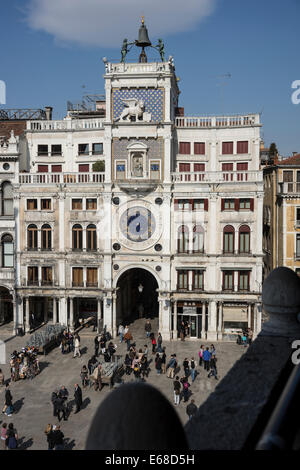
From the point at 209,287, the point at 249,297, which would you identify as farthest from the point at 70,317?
the point at 249,297

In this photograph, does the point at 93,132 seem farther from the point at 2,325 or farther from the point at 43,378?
the point at 43,378

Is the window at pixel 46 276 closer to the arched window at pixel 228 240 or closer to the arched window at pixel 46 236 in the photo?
the arched window at pixel 46 236

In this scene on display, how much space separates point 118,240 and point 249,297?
12030 millimetres

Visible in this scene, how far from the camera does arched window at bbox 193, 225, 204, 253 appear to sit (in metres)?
39.3

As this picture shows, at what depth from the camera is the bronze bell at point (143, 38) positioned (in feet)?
137

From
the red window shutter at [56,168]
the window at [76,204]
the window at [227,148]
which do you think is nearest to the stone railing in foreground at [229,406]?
the window at [76,204]

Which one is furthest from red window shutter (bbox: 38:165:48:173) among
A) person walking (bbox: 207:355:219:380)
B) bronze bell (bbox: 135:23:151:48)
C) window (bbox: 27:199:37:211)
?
person walking (bbox: 207:355:219:380)

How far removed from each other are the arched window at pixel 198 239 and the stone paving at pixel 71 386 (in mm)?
7688

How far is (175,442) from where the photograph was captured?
3736mm

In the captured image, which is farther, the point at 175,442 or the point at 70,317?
the point at 70,317

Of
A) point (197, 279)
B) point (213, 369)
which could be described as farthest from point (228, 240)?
point (213, 369)

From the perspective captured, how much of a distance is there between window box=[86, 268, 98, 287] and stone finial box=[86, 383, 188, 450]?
37438 millimetres

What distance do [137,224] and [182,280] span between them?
614cm

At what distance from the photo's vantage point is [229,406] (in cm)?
548
